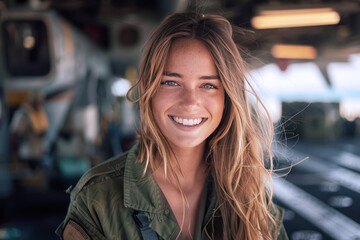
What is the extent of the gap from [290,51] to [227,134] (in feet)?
21.9

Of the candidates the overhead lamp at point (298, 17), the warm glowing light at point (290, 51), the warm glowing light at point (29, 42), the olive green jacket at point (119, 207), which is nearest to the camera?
the olive green jacket at point (119, 207)

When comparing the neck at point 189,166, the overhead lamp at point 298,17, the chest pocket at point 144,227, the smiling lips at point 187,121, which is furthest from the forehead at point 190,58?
the overhead lamp at point 298,17

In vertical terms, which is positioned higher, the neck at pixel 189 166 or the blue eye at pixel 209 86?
the blue eye at pixel 209 86

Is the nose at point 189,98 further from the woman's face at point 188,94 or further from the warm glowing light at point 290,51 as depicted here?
the warm glowing light at point 290,51

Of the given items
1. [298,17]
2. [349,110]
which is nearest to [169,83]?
[298,17]

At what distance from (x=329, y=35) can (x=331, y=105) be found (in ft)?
13.7

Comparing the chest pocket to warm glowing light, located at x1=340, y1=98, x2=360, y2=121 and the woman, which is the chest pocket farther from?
warm glowing light, located at x1=340, y1=98, x2=360, y2=121

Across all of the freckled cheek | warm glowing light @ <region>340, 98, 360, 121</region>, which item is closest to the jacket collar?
the freckled cheek

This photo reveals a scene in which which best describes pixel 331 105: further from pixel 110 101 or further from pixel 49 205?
pixel 49 205

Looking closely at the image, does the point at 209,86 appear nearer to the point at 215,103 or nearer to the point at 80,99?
the point at 215,103

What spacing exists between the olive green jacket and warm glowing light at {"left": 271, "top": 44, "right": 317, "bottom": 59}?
6.58 metres

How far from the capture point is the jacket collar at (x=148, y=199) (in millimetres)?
1173

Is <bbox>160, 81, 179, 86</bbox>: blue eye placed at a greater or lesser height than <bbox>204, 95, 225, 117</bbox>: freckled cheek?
greater

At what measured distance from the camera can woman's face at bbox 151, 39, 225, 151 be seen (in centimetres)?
117
